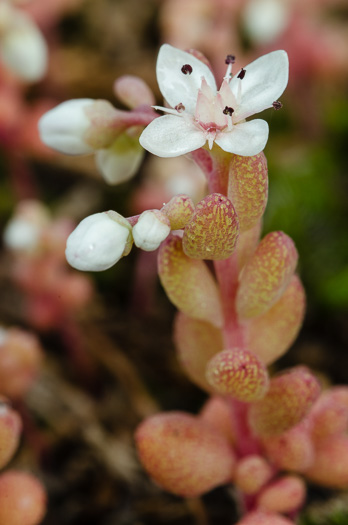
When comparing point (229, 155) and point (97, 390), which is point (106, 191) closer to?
point (97, 390)

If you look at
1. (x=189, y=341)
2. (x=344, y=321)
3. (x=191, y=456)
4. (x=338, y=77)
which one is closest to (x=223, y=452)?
(x=191, y=456)

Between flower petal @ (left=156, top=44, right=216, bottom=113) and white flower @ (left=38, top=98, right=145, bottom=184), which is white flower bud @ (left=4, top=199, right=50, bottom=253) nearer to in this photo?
white flower @ (left=38, top=98, right=145, bottom=184)

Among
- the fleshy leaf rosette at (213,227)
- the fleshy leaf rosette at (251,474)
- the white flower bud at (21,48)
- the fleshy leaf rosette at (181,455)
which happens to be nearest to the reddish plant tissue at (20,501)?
the fleshy leaf rosette at (181,455)

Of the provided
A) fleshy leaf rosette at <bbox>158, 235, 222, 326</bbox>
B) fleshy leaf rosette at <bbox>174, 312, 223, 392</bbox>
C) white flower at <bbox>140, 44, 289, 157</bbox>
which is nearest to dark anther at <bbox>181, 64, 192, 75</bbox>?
white flower at <bbox>140, 44, 289, 157</bbox>

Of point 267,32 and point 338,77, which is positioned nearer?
point 267,32

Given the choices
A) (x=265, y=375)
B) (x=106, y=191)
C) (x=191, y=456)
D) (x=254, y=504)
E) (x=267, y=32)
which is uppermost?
(x=267, y=32)

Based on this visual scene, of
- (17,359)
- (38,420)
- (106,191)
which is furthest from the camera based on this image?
(106,191)

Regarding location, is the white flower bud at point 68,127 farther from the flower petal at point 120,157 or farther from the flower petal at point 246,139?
the flower petal at point 246,139

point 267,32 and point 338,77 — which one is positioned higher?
point 267,32
